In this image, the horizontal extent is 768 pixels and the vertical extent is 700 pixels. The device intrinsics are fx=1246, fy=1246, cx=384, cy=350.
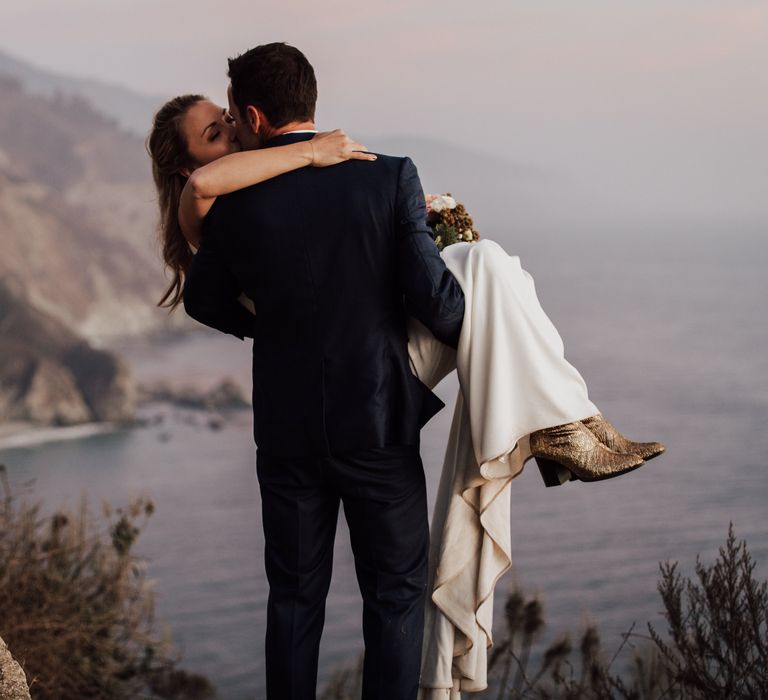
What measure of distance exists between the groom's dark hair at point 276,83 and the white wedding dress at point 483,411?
41 centimetres

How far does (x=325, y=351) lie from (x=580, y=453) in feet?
1.79

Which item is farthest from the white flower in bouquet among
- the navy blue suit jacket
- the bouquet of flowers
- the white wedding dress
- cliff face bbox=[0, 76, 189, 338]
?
cliff face bbox=[0, 76, 189, 338]

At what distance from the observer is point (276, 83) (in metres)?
2.29

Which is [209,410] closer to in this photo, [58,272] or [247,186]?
[58,272]

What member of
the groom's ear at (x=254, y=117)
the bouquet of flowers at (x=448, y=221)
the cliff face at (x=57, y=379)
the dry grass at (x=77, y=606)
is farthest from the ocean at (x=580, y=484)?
the groom's ear at (x=254, y=117)

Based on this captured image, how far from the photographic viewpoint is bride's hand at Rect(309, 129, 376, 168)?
7.46 feet

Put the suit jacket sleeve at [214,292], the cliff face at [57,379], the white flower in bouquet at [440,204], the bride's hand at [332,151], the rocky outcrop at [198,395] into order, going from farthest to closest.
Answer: the rocky outcrop at [198,395] < the cliff face at [57,379] < the white flower in bouquet at [440,204] < the suit jacket sleeve at [214,292] < the bride's hand at [332,151]

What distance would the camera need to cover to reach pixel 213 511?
10.6m

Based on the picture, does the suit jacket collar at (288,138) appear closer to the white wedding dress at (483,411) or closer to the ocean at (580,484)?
the white wedding dress at (483,411)

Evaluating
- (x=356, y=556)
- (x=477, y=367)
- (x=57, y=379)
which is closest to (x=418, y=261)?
(x=477, y=367)

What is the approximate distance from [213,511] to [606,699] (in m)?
7.01

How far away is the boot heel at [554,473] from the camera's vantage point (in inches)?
99.7

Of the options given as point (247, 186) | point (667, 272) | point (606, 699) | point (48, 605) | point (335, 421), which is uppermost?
point (667, 272)

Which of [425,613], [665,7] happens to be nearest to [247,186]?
[425,613]
